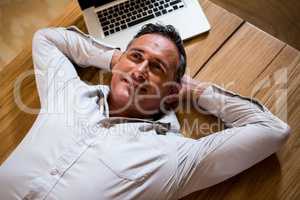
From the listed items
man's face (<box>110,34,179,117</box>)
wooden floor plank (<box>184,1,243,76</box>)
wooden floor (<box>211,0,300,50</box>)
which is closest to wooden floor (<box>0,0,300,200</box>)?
wooden floor plank (<box>184,1,243,76</box>)

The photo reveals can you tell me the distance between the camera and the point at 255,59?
124 centimetres

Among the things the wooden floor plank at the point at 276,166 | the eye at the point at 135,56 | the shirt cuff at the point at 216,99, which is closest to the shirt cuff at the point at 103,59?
the eye at the point at 135,56

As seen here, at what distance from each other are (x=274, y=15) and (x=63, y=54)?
1.02 metres

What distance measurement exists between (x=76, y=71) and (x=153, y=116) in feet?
1.01

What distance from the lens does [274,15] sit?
176cm

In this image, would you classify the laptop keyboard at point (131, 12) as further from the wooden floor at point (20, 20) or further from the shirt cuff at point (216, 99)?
the wooden floor at point (20, 20)

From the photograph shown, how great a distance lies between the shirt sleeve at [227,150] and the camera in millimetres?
1045

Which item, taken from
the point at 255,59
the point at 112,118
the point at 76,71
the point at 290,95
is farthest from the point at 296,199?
the point at 76,71

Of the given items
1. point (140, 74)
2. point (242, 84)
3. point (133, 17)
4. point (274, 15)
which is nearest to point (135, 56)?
point (140, 74)

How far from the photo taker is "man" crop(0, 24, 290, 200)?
1.03 metres

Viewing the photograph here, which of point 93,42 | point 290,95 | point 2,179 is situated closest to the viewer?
point 2,179

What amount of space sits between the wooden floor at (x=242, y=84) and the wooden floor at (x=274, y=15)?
0.50 metres

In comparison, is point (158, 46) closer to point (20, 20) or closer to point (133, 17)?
point (133, 17)

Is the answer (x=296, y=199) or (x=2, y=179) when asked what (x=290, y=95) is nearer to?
(x=296, y=199)
